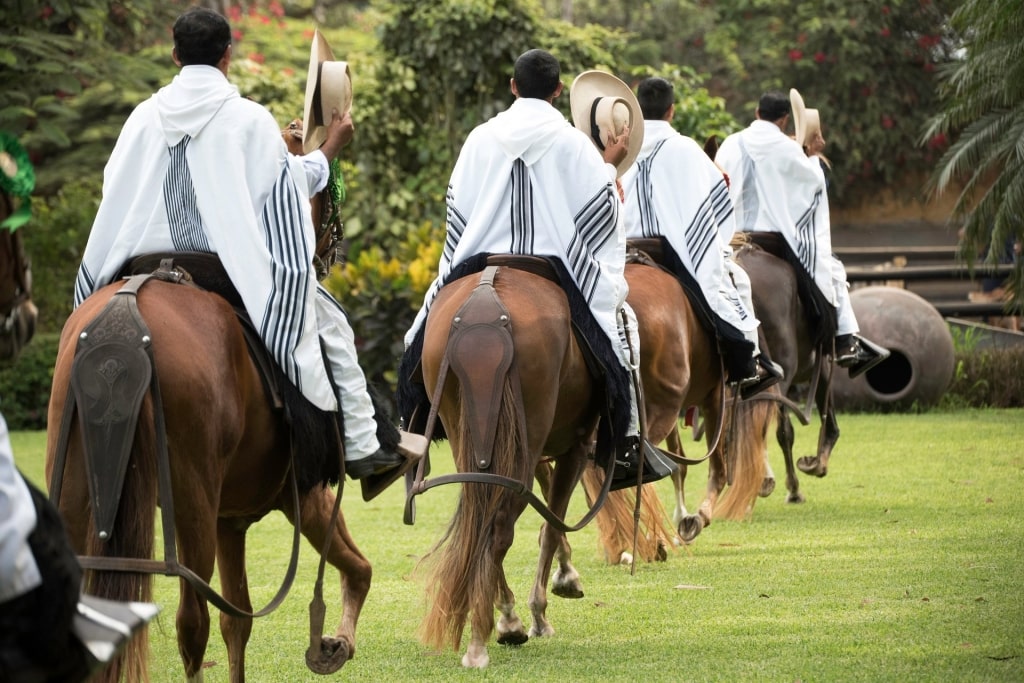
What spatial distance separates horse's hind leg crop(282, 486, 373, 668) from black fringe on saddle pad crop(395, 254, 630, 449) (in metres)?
0.86

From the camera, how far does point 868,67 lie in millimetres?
23438

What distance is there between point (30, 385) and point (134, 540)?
12.5m

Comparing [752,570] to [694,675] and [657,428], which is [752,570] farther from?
[694,675]

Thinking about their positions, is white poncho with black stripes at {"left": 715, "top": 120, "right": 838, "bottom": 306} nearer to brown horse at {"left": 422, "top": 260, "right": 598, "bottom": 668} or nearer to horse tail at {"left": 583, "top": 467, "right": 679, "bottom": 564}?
horse tail at {"left": 583, "top": 467, "right": 679, "bottom": 564}

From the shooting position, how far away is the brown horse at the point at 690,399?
746 centimetres

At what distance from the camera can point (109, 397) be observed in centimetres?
413

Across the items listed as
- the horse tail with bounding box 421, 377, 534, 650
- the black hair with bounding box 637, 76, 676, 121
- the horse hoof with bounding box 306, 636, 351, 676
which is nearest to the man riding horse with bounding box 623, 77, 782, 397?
the black hair with bounding box 637, 76, 676, 121

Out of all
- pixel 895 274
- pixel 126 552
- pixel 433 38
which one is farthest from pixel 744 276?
pixel 895 274

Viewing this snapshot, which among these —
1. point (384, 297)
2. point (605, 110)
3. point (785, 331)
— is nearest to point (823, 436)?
point (785, 331)

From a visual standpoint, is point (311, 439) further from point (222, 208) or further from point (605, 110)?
point (605, 110)

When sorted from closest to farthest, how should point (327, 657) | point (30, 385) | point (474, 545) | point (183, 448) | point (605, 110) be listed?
point (183, 448) < point (327, 657) < point (474, 545) < point (605, 110) < point (30, 385)

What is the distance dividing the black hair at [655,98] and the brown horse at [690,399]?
3.60 ft

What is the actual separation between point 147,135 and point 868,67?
792 inches

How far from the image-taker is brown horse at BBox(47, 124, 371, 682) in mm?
4137
